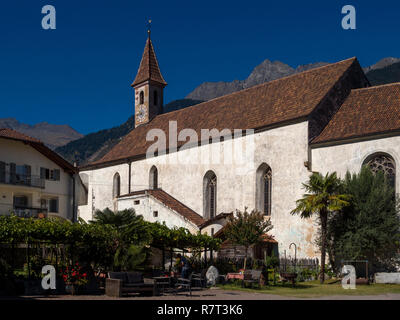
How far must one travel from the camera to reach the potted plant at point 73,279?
2204 centimetres

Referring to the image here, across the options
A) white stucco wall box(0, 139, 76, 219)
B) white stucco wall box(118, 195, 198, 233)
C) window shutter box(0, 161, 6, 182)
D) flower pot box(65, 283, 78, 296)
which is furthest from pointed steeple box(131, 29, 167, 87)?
flower pot box(65, 283, 78, 296)

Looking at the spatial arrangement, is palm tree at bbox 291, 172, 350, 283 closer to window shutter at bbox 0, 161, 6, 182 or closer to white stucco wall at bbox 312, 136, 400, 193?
white stucco wall at bbox 312, 136, 400, 193

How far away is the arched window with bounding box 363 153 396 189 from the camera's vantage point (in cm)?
3256

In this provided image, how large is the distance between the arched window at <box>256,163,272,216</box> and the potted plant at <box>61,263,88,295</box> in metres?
19.2

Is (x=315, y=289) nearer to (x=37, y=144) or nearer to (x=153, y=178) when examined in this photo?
(x=153, y=178)

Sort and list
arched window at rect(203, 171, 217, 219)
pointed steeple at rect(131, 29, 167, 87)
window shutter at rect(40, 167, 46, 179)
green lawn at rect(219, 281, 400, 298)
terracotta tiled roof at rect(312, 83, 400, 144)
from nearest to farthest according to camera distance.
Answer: green lawn at rect(219, 281, 400, 298), terracotta tiled roof at rect(312, 83, 400, 144), arched window at rect(203, 171, 217, 219), window shutter at rect(40, 167, 46, 179), pointed steeple at rect(131, 29, 167, 87)

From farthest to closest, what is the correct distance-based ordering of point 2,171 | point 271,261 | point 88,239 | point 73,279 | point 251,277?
point 2,171, point 271,261, point 251,277, point 88,239, point 73,279

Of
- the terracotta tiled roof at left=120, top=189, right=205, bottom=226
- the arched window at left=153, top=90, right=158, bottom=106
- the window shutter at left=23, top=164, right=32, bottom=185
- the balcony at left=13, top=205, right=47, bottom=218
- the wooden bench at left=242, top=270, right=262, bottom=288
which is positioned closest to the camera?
the wooden bench at left=242, top=270, right=262, bottom=288

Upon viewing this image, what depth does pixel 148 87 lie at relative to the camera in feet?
197

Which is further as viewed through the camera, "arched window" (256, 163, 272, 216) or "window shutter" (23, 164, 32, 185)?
"window shutter" (23, 164, 32, 185)

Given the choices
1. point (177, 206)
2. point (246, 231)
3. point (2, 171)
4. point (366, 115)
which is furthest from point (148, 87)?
point (246, 231)

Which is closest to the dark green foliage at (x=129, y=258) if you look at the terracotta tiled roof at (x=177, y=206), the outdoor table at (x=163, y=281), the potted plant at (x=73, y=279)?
the outdoor table at (x=163, y=281)

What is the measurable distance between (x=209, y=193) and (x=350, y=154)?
13720mm

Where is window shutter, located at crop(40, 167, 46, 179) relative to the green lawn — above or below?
above
